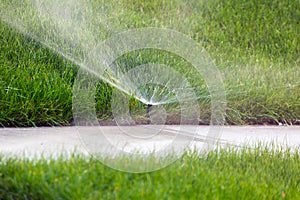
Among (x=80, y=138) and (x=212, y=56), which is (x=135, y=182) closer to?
(x=80, y=138)

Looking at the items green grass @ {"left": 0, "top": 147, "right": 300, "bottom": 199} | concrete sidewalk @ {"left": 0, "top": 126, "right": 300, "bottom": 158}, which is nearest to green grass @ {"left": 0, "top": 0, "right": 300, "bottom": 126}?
concrete sidewalk @ {"left": 0, "top": 126, "right": 300, "bottom": 158}

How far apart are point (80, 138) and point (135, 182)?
3.66 feet

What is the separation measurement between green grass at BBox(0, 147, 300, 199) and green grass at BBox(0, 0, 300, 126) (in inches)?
49.5

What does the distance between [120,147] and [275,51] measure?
2.79 metres

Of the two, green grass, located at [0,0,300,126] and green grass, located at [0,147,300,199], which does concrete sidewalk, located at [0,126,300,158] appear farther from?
green grass, located at [0,147,300,199]

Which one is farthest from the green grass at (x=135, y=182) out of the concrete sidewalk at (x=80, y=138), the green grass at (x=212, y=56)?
the green grass at (x=212, y=56)

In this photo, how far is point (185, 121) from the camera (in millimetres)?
4676

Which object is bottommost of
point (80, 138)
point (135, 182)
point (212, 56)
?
point (135, 182)

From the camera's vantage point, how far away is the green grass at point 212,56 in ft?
15.4

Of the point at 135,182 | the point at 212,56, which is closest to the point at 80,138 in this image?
the point at 135,182

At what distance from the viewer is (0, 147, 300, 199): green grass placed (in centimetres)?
292

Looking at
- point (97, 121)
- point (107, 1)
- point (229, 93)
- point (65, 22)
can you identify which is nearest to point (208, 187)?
point (97, 121)

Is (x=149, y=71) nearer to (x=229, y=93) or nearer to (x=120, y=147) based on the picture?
(x=229, y=93)

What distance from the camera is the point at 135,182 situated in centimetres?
302
